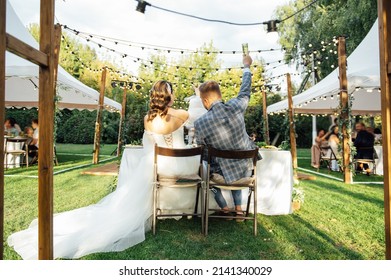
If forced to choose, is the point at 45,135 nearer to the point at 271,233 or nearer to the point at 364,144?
the point at 271,233

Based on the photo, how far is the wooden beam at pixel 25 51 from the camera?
1.48 m

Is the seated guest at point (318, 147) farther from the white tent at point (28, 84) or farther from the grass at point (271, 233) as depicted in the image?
the white tent at point (28, 84)

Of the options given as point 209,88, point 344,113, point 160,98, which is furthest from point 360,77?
point 160,98

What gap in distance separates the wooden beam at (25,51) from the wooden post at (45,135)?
68 millimetres

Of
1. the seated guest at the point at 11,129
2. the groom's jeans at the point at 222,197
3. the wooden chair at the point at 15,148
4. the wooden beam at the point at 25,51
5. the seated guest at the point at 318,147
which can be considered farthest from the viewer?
the seated guest at the point at 318,147

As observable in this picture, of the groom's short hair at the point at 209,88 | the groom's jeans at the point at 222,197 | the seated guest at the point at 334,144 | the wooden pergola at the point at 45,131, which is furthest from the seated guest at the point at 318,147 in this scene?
the wooden pergola at the point at 45,131

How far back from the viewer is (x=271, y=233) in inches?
126

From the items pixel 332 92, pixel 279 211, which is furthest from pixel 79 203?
pixel 332 92

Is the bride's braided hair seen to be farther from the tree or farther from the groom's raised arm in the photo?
the tree

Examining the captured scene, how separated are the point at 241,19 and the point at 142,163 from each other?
6.76m

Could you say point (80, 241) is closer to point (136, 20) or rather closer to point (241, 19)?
point (136, 20)

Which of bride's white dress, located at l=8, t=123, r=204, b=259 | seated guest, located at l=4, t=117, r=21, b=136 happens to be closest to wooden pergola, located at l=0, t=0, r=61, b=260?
bride's white dress, located at l=8, t=123, r=204, b=259

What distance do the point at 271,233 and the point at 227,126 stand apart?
3.69 feet

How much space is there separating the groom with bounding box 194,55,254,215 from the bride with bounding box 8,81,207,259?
292mm
